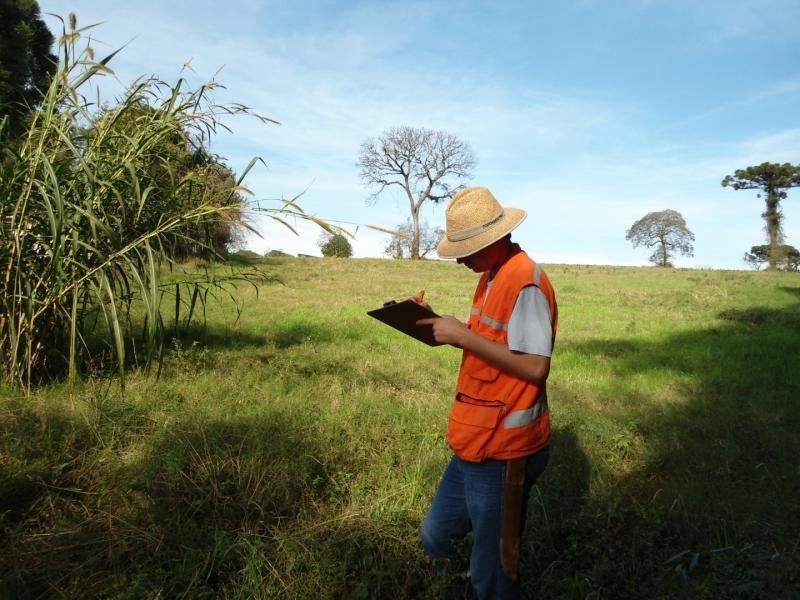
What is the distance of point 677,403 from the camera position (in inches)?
231

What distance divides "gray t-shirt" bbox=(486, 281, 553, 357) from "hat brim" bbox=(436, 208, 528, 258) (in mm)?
255

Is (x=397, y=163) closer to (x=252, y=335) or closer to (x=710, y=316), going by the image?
(x=710, y=316)

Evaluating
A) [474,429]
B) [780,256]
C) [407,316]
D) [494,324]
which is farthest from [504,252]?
[780,256]

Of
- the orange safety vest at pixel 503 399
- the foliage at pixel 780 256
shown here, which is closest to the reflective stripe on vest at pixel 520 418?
the orange safety vest at pixel 503 399

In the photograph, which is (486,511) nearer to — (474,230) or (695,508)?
(474,230)

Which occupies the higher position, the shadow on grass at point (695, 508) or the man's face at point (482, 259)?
the man's face at point (482, 259)

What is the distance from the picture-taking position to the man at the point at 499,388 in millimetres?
2078

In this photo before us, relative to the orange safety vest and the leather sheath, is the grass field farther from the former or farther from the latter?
the orange safety vest

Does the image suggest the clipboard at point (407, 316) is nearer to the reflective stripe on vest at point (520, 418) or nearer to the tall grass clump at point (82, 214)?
the reflective stripe on vest at point (520, 418)

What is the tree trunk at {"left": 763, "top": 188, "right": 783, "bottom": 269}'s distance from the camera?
3869cm

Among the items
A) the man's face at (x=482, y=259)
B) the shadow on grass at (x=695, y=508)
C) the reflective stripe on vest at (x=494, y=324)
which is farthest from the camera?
the shadow on grass at (x=695, y=508)

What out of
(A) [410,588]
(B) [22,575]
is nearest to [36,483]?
(B) [22,575]

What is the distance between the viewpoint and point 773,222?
4047cm

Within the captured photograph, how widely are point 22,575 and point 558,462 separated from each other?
3212mm
